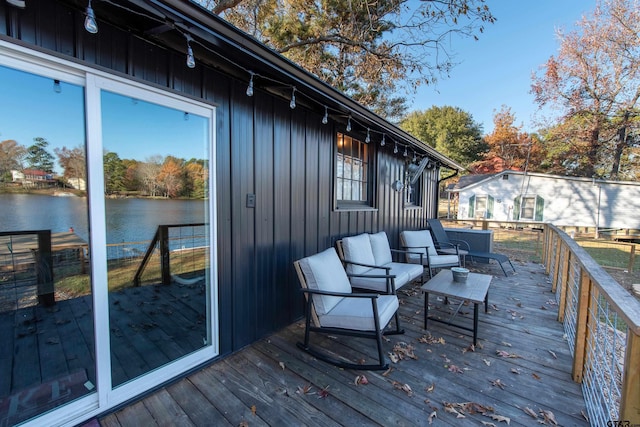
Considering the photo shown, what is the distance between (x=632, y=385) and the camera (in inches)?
48.4

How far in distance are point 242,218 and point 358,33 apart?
591cm

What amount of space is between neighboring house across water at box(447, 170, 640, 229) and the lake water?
17485 millimetres

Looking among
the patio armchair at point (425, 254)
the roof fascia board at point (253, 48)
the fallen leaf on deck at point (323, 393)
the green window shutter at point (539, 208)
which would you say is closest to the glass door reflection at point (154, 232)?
the roof fascia board at point (253, 48)

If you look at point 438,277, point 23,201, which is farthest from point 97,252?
point 438,277

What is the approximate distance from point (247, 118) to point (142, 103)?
85 cm

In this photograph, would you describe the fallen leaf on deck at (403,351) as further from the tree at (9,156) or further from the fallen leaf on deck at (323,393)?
the tree at (9,156)

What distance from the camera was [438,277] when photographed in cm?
341

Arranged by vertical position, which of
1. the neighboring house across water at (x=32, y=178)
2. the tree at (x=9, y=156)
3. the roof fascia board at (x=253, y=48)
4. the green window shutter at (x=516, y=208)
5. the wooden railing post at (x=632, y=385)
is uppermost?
the roof fascia board at (x=253, y=48)

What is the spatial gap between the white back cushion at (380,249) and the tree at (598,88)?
17309 mm

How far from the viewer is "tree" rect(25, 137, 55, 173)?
70.9 inches

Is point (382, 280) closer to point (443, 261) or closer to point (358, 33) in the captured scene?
point (443, 261)

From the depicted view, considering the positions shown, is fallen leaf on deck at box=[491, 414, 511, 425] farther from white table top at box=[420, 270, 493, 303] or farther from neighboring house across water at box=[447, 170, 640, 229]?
neighboring house across water at box=[447, 170, 640, 229]

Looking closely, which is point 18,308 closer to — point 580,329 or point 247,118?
point 247,118

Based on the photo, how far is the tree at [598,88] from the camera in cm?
1291
